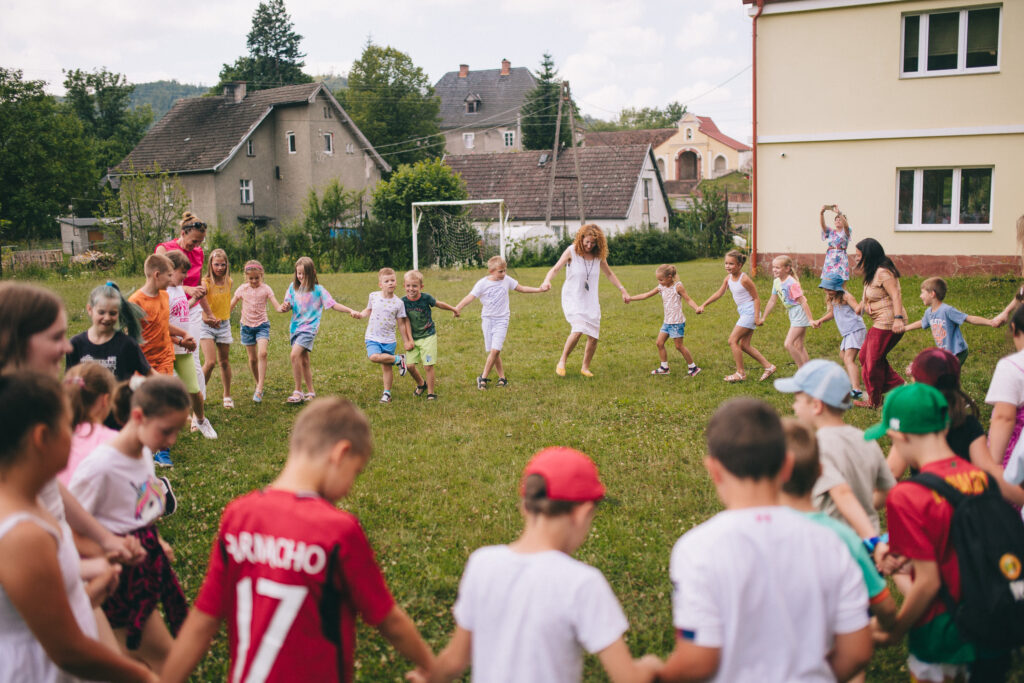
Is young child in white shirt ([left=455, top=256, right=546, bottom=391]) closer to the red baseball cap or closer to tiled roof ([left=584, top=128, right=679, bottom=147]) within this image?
the red baseball cap

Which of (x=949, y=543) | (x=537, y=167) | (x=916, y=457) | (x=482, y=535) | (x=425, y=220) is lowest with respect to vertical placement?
(x=482, y=535)

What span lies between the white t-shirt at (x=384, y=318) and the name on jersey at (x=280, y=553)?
8.07 meters

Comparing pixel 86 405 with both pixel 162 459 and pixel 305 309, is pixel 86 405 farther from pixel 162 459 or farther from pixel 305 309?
pixel 305 309

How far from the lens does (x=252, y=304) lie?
10.7 meters

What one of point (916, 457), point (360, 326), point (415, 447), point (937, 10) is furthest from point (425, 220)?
point (916, 457)

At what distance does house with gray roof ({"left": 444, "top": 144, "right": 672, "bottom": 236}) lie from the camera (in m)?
46.4

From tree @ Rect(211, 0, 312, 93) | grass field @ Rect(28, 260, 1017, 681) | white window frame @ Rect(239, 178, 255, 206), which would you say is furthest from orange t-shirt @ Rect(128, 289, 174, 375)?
tree @ Rect(211, 0, 312, 93)

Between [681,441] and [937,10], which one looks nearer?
[681,441]

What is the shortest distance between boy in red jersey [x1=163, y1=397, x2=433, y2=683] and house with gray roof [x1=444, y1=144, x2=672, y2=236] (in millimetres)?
41584

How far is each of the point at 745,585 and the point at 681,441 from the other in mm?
6042

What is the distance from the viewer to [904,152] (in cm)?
2072

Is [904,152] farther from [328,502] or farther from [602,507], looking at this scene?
[328,502]

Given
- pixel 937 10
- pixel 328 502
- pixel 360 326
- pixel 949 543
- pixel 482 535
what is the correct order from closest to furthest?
pixel 328 502 < pixel 949 543 < pixel 482 535 < pixel 360 326 < pixel 937 10

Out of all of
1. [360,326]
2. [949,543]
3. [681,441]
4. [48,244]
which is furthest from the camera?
[48,244]
